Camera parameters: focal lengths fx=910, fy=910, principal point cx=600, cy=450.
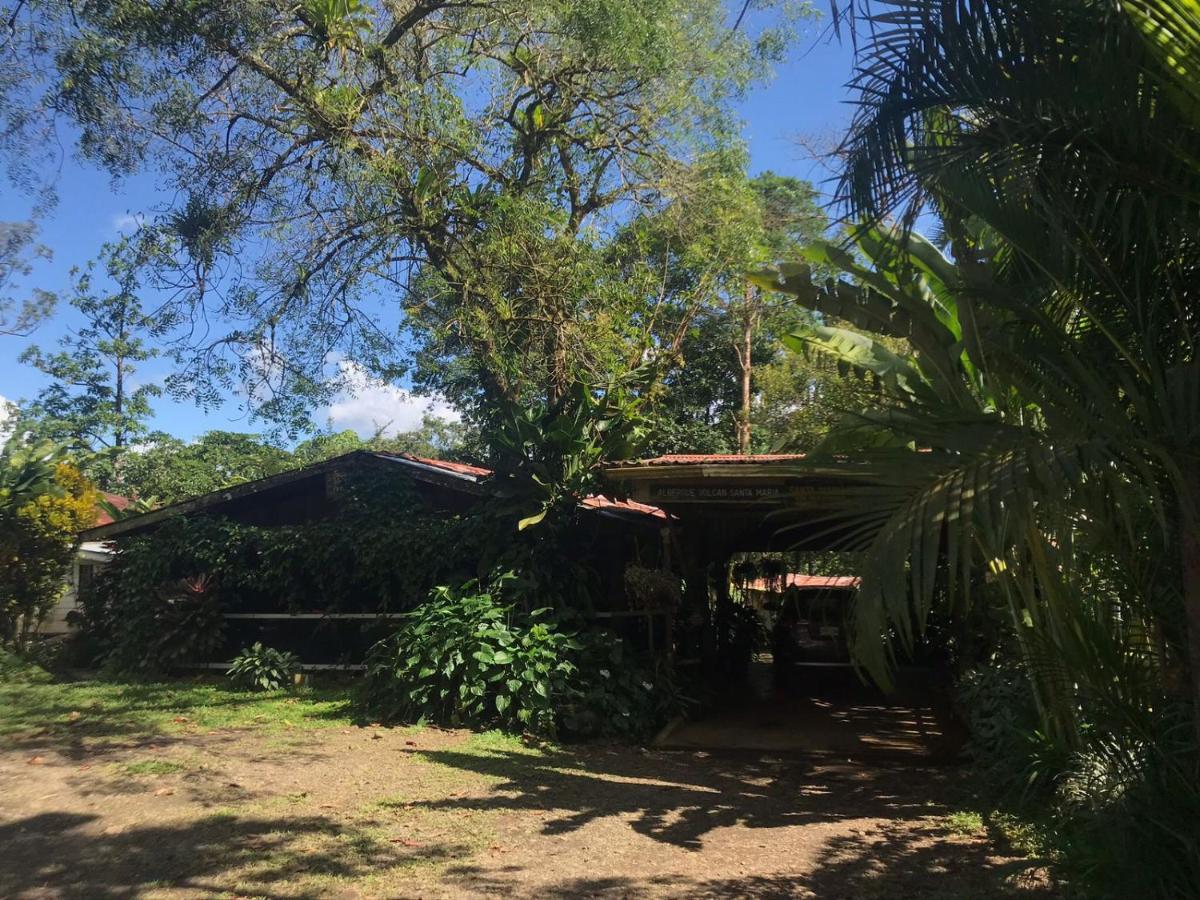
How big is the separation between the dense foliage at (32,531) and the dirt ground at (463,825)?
5774mm

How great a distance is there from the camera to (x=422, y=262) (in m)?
12.9

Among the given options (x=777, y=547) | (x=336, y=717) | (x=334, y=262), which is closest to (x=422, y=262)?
(x=334, y=262)

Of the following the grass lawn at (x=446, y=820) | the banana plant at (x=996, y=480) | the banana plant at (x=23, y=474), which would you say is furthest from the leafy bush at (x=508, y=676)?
the banana plant at (x=23, y=474)

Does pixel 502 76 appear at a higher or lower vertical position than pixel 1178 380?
higher

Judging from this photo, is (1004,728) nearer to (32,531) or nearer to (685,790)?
(685,790)

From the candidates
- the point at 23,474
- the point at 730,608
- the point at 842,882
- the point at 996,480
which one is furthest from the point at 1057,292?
the point at 23,474

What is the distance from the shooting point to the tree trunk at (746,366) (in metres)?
21.0

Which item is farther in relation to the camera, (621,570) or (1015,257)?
(621,570)

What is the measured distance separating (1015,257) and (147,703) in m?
9.95

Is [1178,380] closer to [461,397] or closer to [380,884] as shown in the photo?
[380,884]

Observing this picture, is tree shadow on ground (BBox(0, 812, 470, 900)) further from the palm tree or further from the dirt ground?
the palm tree

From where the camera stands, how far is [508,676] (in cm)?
939

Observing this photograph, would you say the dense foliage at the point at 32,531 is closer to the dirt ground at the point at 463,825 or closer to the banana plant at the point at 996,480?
the dirt ground at the point at 463,825

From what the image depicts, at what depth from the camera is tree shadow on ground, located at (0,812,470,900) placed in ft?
15.4
